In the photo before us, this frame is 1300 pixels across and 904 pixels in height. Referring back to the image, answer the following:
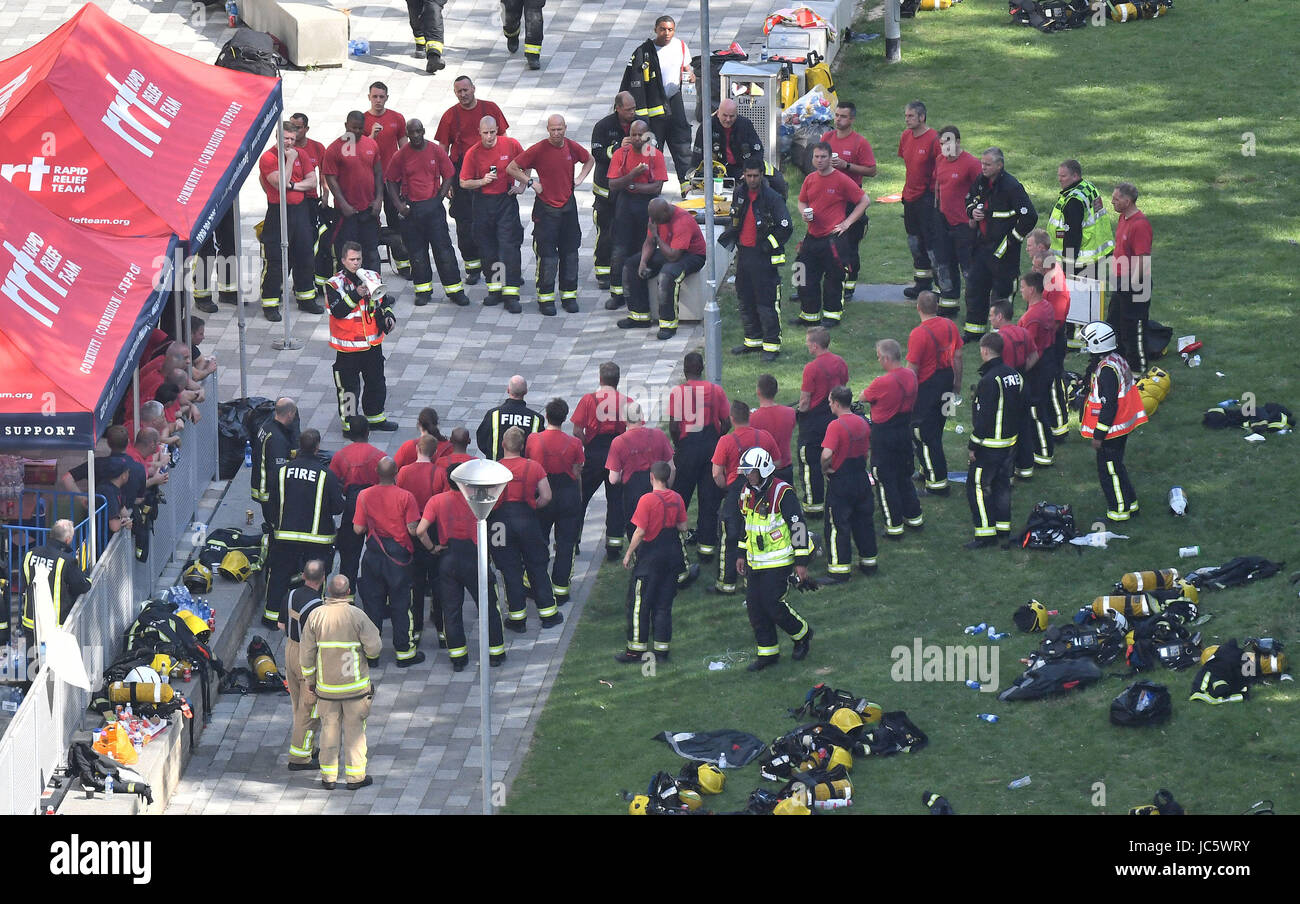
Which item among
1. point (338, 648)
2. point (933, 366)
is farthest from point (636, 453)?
point (338, 648)

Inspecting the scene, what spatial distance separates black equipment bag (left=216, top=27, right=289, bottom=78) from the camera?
81.3 ft

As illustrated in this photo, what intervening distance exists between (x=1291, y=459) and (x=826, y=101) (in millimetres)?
8331

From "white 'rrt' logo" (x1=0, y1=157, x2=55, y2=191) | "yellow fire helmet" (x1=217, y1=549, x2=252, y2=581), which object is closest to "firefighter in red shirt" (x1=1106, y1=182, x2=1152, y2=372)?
"yellow fire helmet" (x1=217, y1=549, x2=252, y2=581)

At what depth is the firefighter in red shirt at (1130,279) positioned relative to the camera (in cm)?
2108

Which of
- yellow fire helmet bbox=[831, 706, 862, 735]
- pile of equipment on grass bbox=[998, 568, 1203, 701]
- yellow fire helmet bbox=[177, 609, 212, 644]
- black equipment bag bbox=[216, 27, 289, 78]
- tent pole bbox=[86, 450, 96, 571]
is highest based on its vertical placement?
black equipment bag bbox=[216, 27, 289, 78]

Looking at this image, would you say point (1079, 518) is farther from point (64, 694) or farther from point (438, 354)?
point (64, 694)

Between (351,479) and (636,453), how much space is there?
2.29 metres

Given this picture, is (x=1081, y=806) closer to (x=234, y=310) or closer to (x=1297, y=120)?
(x=234, y=310)

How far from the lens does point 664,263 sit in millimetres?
22188

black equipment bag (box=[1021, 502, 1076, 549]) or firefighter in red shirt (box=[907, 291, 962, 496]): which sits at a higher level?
firefighter in red shirt (box=[907, 291, 962, 496])

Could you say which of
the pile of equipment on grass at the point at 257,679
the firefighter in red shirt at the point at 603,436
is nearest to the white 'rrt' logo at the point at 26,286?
the pile of equipment on grass at the point at 257,679

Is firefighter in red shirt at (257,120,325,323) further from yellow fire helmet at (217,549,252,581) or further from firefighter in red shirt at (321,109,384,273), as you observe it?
yellow fire helmet at (217,549,252,581)

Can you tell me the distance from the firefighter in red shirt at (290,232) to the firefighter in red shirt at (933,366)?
6.63 meters

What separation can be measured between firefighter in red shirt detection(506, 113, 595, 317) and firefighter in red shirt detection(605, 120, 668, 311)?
0.33 metres
